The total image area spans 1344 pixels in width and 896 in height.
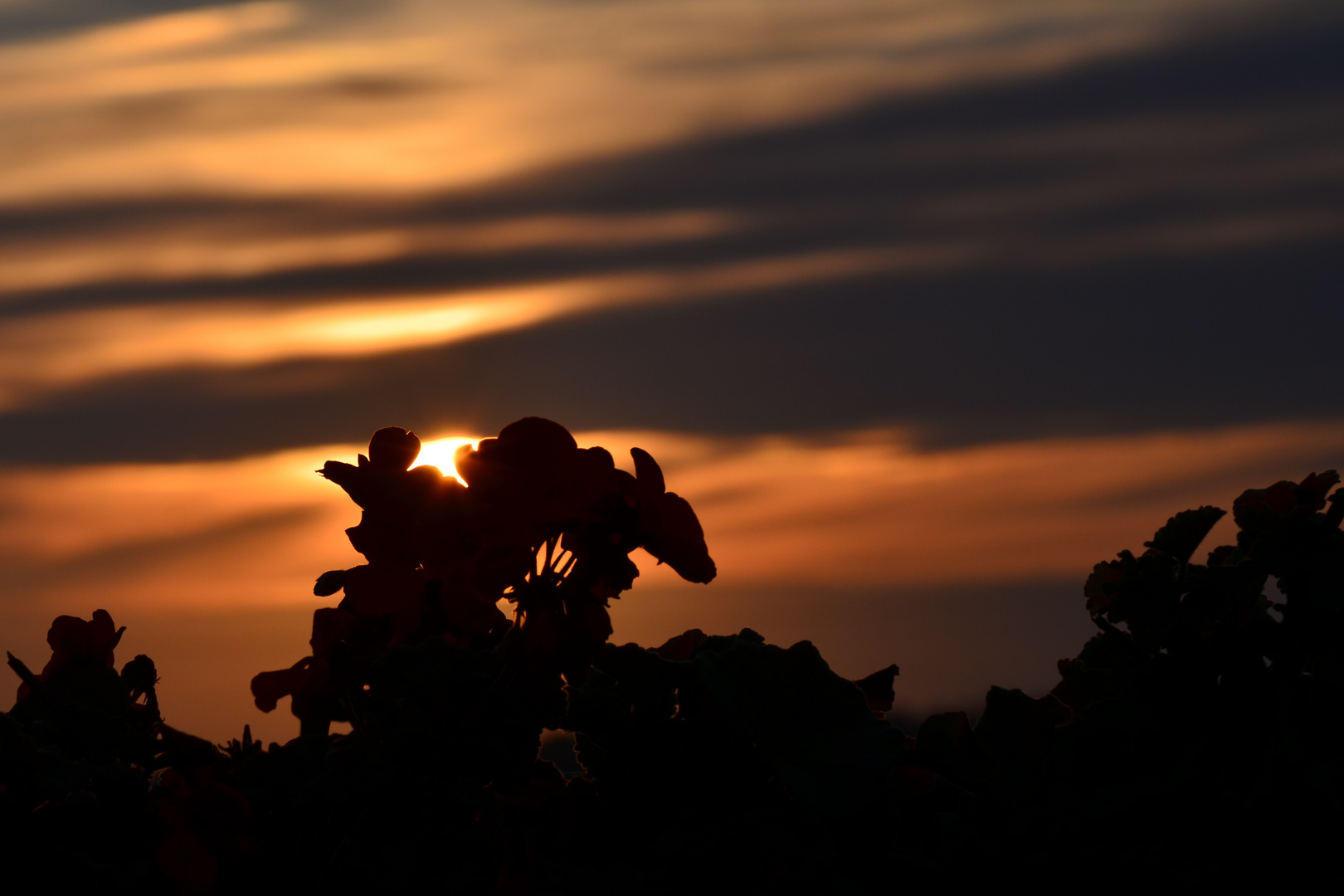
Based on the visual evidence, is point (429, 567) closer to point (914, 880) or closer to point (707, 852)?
point (707, 852)

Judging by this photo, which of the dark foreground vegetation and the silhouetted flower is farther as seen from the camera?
the silhouetted flower

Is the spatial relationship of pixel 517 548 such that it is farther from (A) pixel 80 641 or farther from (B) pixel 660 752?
(A) pixel 80 641

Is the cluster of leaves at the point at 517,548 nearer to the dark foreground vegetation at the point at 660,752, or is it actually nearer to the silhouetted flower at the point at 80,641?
the dark foreground vegetation at the point at 660,752

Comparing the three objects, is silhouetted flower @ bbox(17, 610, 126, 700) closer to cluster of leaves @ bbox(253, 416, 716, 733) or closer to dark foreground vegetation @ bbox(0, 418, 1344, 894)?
dark foreground vegetation @ bbox(0, 418, 1344, 894)

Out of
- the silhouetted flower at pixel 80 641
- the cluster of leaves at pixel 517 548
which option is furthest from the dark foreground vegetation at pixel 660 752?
the silhouetted flower at pixel 80 641

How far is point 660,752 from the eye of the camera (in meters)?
2.27

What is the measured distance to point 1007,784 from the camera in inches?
87.0

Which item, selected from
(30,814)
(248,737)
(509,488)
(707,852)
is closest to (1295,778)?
(707,852)

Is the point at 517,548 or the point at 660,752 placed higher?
the point at 517,548

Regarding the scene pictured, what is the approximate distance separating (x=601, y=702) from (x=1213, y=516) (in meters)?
1.18

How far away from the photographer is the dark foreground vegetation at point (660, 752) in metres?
2.07

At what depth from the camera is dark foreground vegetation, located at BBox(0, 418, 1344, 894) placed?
6.78ft

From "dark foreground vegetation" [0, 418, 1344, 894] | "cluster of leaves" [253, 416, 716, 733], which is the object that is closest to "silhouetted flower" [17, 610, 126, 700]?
Answer: "dark foreground vegetation" [0, 418, 1344, 894]

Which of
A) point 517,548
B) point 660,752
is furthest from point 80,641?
point 660,752
